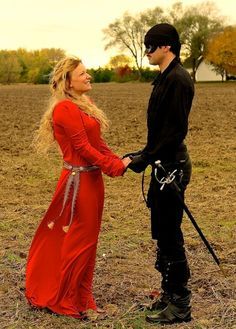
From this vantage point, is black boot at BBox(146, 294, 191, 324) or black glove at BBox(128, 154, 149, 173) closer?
black glove at BBox(128, 154, 149, 173)

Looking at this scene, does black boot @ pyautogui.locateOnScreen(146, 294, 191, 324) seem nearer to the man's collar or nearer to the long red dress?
the long red dress

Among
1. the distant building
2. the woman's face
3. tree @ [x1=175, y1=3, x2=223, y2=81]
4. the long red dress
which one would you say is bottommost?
the distant building

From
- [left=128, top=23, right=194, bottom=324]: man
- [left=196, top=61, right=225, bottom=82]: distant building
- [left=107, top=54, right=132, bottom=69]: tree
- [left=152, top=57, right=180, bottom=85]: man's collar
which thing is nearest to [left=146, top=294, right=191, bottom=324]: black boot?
[left=128, top=23, right=194, bottom=324]: man

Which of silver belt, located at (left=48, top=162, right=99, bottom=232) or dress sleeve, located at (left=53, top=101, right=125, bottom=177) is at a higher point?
dress sleeve, located at (left=53, top=101, right=125, bottom=177)

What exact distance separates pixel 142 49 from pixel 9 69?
989 inches

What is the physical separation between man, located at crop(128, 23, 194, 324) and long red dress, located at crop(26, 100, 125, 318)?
0.99 feet

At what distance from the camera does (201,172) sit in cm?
984

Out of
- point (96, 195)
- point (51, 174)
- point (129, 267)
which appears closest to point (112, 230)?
point (129, 267)

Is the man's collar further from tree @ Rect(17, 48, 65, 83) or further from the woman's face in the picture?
tree @ Rect(17, 48, 65, 83)

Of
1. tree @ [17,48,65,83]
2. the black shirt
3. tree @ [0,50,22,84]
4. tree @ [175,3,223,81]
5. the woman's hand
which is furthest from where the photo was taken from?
tree @ [0,50,22,84]

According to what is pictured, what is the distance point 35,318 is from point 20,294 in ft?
1.66

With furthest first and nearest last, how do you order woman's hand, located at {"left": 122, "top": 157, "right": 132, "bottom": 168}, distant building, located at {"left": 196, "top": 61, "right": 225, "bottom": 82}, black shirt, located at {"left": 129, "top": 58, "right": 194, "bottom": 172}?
distant building, located at {"left": 196, "top": 61, "right": 225, "bottom": 82}
woman's hand, located at {"left": 122, "top": 157, "right": 132, "bottom": 168}
black shirt, located at {"left": 129, "top": 58, "right": 194, "bottom": 172}

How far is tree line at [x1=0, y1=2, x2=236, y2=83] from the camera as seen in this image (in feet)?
271

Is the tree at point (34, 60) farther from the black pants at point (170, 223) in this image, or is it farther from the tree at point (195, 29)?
the black pants at point (170, 223)
